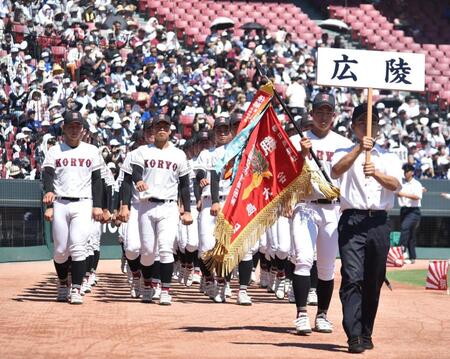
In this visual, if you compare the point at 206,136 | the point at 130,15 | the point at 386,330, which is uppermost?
the point at 130,15

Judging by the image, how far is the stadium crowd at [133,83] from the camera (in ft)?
81.4

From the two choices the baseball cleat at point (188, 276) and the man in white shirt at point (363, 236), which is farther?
the baseball cleat at point (188, 276)

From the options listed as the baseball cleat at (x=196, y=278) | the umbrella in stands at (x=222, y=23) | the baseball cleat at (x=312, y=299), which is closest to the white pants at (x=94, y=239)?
the baseball cleat at (x=196, y=278)

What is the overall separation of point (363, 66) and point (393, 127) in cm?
2169

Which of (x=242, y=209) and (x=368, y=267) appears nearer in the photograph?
(x=368, y=267)

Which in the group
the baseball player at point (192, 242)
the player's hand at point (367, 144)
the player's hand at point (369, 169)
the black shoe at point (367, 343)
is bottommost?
the black shoe at point (367, 343)

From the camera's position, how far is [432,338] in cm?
1071

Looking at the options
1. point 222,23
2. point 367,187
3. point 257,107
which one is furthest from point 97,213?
point 222,23

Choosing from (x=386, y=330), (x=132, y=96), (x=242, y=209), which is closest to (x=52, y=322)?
(x=242, y=209)

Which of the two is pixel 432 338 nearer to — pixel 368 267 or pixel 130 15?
pixel 368 267

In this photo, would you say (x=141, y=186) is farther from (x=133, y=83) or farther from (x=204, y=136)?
(x=133, y=83)

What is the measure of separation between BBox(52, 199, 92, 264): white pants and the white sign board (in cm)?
450

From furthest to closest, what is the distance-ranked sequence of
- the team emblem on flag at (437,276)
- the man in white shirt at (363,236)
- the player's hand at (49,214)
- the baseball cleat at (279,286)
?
the team emblem on flag at (437,276) < the baseball cleat at (279,286) < the player's hand at (49,214) < the man in white shirt at (363,236)

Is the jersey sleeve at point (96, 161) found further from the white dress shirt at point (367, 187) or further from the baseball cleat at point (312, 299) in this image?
the white dress shirt at point (367, 187)
